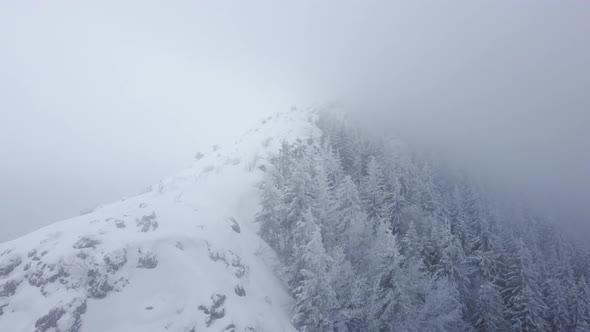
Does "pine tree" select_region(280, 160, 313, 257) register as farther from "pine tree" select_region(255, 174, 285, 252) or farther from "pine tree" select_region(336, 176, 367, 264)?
"pine tree" select_region(336, 176, 367, 264)

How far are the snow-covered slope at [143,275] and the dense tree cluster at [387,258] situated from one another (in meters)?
3.57

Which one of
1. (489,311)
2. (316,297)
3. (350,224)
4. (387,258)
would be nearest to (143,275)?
(316,297)

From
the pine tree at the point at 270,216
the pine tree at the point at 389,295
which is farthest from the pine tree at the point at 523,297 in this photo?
the pine tree at the point at 270,216

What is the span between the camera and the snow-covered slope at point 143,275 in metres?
21.2

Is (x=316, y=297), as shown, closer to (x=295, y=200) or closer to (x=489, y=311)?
(x=295, y=200)

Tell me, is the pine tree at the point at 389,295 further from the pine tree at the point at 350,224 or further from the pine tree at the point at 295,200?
the pine tree at the point at 295,200

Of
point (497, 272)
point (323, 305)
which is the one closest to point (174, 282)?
point (323, 305)

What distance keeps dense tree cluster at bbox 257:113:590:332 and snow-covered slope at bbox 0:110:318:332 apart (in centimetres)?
357

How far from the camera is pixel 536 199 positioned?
379 feet

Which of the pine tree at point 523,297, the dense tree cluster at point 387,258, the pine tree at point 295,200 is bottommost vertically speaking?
the pine tree at point 523,297

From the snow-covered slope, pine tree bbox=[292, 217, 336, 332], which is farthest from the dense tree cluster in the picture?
the snow-covered slope

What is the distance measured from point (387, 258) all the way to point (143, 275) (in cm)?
1992

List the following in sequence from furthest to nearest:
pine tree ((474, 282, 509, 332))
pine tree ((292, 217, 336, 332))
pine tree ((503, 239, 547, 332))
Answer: pine tree ((503, 239, 547, 332)) → pine tree ((474, 282, 509, 332)) → pine tree ((292, 217, 336, 332))

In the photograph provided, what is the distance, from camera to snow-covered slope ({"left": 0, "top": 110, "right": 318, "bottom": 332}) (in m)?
21.2
